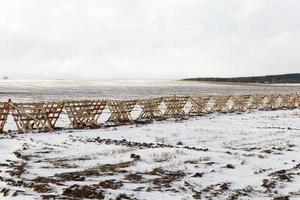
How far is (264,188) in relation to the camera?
37.8 ft

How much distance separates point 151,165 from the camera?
47.0 feet

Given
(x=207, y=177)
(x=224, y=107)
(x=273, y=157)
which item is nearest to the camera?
(x=207, y=177)

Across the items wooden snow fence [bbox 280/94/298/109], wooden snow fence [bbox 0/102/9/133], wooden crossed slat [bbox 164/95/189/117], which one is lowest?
wooden snow fence [bbox 280/94/298/109]

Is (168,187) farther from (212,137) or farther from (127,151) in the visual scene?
(212,137)

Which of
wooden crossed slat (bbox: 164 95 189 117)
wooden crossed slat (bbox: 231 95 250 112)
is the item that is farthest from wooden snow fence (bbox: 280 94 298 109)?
wooden crossed slat (bbox: 164 95 189 117)

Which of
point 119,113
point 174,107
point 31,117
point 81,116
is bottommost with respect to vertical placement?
point 174,107

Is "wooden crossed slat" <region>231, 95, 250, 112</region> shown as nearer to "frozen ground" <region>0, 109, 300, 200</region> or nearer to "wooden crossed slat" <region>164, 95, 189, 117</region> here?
"wooden crossed slat" <region>164, 95, 189, 117</region>

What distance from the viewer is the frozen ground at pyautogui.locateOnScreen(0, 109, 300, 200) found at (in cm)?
1098

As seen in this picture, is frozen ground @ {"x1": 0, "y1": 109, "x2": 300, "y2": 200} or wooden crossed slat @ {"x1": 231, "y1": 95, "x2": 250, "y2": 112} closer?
frozen ground @ {"x1": 0, "y1": 109, "x2": 300, "y2": 200}

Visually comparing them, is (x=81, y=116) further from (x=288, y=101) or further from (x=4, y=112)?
(x=288, y=101)

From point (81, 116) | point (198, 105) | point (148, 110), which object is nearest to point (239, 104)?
point (198, 105)

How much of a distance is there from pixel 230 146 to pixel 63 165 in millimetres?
6610

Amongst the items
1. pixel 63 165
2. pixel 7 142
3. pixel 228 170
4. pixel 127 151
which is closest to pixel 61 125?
pixel 7 142

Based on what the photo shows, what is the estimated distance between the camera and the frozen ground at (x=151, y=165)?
1098cm
